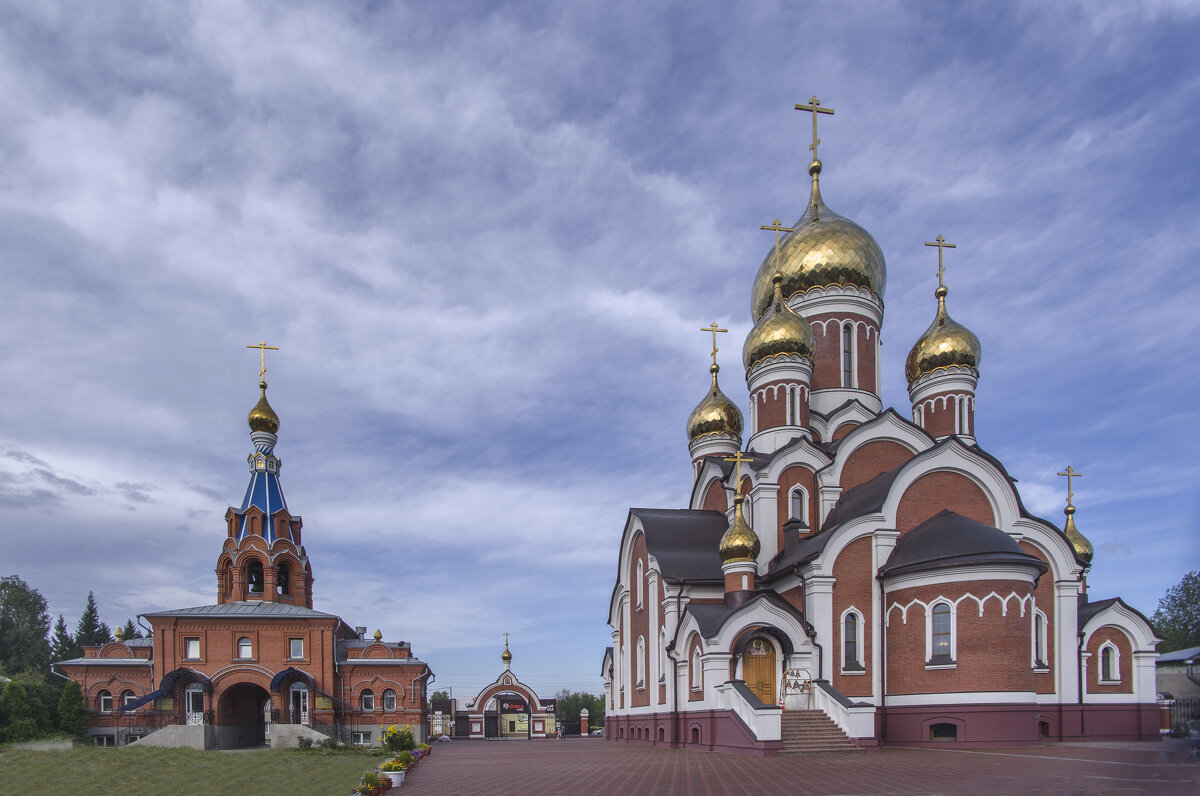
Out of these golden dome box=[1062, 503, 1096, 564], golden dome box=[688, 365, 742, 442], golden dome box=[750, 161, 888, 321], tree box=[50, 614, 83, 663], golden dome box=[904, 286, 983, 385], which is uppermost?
golden dome box=[750, 161, 888, 321]

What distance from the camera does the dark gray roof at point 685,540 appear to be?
2283 centimetres

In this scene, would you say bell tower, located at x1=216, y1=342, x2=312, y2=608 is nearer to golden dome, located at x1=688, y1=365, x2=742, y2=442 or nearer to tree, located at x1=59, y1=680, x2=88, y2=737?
tree, located at x1=59, y1=680, x2=88, y2=737

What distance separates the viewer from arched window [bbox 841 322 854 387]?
27547mm

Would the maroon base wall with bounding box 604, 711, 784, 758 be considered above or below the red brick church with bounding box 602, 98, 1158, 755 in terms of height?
below

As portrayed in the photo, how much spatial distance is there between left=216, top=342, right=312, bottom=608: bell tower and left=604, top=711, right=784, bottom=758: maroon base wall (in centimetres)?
1490

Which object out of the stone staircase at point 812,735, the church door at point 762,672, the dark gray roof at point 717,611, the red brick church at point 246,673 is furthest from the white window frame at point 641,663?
the red brick church at point 246,673

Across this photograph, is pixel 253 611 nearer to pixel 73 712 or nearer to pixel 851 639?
pixel 73 712

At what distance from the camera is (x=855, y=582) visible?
19750 millimetres

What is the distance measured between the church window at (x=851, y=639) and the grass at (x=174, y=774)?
10431 mm

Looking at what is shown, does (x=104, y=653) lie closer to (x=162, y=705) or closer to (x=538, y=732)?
(x=162, y=705)

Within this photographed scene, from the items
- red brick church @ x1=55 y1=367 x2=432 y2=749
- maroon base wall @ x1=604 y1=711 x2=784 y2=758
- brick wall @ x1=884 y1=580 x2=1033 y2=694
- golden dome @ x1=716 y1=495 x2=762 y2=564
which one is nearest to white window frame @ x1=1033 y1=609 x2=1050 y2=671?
brick wall @ x1=884 y1=580 x2=1033 y2=694

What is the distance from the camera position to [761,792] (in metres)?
10.5

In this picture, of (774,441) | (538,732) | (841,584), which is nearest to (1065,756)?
(841,584)

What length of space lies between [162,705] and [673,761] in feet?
68.4
